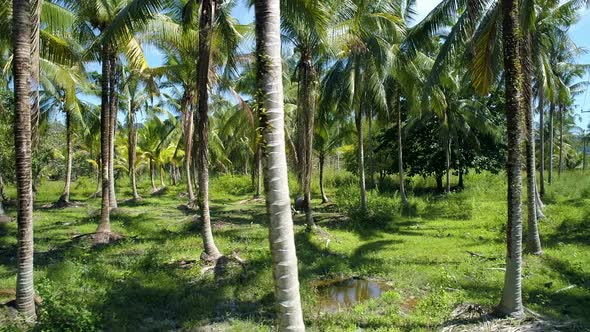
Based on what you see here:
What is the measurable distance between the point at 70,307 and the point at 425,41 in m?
8.98

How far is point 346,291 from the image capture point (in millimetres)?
9664

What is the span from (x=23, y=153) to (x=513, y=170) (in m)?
7.64

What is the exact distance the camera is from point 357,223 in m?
16.8

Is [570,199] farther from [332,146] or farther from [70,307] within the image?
[70,307]

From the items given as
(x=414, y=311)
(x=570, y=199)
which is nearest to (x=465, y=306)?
(x=414, y=311)

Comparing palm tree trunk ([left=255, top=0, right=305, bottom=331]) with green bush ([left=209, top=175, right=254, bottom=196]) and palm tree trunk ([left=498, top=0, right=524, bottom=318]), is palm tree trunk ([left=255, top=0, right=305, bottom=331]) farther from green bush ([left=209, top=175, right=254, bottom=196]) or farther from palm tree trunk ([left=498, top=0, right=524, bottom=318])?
green bush ([left=209, top=175, right=254, bottom=196])

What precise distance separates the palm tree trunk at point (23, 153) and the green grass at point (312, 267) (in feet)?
1.12

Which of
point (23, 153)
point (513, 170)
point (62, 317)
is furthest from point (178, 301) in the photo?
point (513, 170)

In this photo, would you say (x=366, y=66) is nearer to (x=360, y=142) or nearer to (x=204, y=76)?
(x=360, y=142)

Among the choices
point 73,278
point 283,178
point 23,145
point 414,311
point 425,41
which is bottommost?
point 414,311

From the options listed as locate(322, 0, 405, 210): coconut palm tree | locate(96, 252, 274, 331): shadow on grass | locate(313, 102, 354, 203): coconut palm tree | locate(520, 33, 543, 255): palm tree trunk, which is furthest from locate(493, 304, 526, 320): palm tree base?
locate(313, 102, 354, 203): coconut palm tree

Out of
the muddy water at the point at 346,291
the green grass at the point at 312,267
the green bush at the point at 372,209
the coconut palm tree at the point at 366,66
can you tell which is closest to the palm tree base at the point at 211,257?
the green grass at the point at 312,267

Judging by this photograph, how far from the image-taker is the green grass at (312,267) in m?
7.68

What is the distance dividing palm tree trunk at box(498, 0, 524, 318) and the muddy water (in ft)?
8.68
